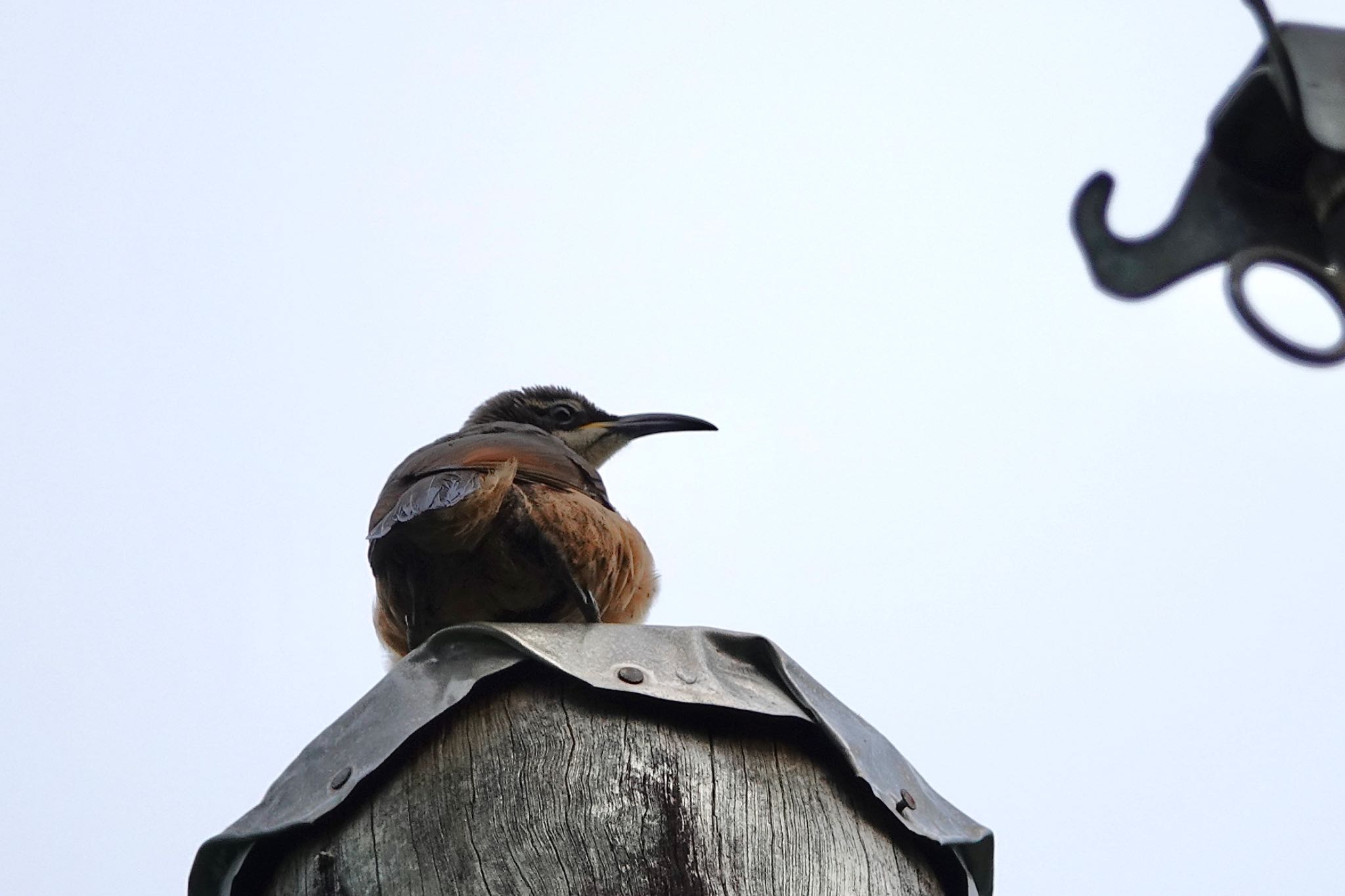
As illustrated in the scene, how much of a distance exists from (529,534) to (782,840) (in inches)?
58.9

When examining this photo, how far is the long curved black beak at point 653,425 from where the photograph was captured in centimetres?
559

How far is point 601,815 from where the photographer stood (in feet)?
7.59

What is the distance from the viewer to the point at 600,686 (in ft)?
7.98

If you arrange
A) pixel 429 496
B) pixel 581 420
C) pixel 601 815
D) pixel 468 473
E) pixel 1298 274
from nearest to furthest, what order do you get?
1. pixel 1298 274
2. pixel 601 815
3. pixel 429 496
4. pixel 468 473
5. pixel 581 420

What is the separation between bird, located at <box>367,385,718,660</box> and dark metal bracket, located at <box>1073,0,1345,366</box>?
1869mm

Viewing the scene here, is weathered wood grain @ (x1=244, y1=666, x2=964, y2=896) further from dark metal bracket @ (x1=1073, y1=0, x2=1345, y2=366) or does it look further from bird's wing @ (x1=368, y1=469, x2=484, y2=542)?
bird's wing @ (x1=368, y1=469, x2=484, y2=542)

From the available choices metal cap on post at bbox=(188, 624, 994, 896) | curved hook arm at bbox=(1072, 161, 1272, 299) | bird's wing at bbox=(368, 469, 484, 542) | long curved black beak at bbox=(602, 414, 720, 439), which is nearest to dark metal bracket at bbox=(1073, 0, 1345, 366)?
curved hook arm at bbox=(1072, 161, 1272, 299)

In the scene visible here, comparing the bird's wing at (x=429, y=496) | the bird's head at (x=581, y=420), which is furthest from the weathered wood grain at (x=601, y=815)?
the bird's head at (x=581, y=420)

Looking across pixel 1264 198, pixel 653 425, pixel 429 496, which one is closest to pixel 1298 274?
pixel 1264 198

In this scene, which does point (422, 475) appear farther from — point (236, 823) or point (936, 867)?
point (936, 867)

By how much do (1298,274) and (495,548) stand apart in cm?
222

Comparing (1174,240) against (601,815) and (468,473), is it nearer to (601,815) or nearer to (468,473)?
(601,815)

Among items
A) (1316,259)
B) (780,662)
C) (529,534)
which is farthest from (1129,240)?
(529,534)

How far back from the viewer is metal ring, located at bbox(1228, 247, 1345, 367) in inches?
72.4
